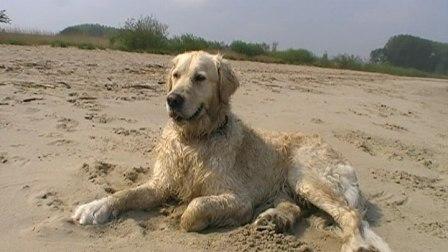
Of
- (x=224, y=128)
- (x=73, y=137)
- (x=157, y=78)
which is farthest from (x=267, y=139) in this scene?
(x=157, y=78)

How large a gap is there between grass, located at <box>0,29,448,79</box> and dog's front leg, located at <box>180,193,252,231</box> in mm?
12558

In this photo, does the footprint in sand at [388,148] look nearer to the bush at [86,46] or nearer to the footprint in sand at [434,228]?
the footprint in sand at [434,228]

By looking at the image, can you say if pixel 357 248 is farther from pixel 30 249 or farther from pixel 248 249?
pixel 30 249

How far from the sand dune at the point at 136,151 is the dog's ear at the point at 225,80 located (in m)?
1.19

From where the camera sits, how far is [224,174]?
531 centimetres

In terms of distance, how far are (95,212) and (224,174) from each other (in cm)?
123

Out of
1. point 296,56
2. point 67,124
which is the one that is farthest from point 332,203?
point 296,56

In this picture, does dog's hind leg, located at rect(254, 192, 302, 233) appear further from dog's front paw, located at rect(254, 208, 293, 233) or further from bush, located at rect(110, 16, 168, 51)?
bush, located at rect(110, 16, 168, 51)

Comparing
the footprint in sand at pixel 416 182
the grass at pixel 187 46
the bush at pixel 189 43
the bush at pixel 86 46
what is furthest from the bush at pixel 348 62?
the footprint in sand at pixel 416 182

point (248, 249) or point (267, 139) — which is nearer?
point (248, 249)

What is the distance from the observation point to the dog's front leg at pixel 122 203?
15.8 feet

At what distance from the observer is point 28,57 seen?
12.2 metres

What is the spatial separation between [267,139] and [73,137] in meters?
2.49

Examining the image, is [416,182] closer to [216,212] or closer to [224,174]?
[224,174]
